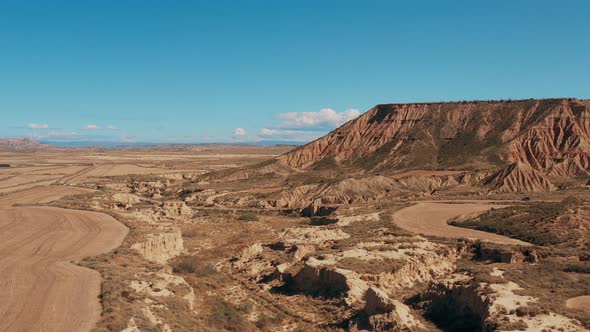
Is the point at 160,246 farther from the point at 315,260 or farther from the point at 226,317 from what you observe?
the point at 226,317

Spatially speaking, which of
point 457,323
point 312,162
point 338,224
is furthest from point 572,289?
point 312,162

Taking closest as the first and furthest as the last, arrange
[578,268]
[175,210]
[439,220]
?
[578,268] → [439,220] → [175,210]

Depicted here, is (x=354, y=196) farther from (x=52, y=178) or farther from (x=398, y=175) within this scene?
(x=52, y=178)

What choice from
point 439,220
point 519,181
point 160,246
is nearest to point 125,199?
point 160,246

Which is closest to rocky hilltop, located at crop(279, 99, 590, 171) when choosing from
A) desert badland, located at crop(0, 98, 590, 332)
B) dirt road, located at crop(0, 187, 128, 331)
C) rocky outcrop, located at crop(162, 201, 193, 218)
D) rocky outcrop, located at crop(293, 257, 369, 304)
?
desert badland, located at crop(0, 98, 590, 332)

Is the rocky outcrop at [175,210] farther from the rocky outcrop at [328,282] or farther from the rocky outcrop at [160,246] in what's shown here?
the rocky outcrop at [328,282]

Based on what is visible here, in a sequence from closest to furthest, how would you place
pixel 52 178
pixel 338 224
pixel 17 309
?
pixel 17 309 → pixel 338 224 → pixel 52 178

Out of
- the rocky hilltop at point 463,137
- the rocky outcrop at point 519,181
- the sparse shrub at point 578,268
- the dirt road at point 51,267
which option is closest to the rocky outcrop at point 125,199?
the dirt road at point 51,267
